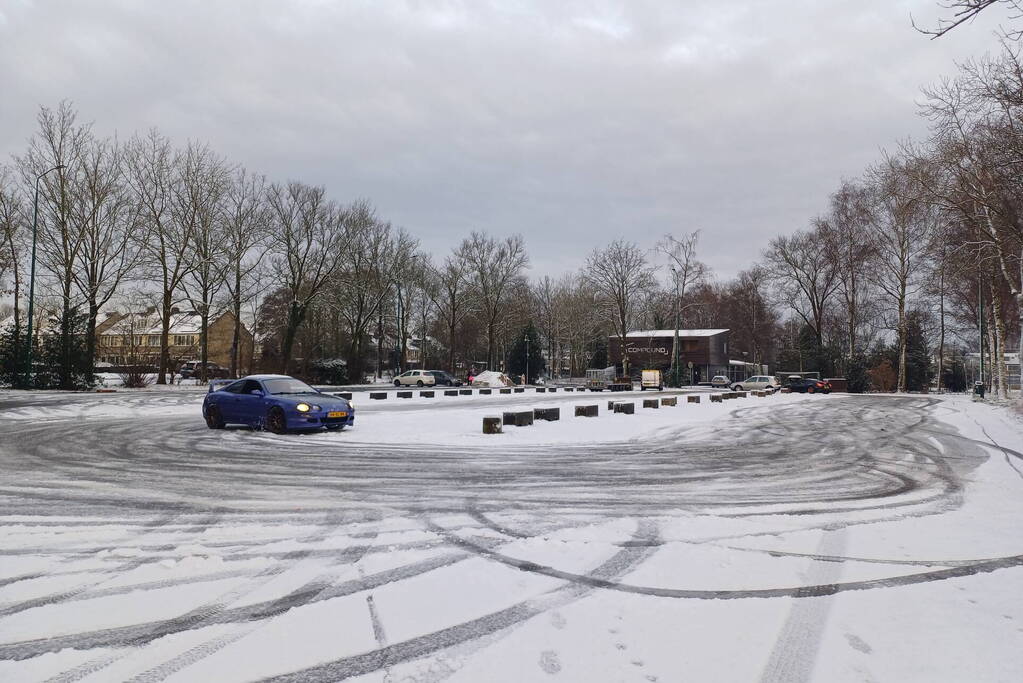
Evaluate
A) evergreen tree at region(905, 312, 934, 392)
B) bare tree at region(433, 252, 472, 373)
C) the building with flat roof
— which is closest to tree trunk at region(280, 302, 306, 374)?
bare tree at region(433, 252, 472, 373)

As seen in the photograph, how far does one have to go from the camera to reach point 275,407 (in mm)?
15234

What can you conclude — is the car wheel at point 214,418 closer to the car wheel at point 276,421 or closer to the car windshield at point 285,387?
the car windshield at point 285,387

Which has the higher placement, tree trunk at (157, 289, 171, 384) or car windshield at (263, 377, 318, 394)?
tree trunk at (157, 289, 171, 384)

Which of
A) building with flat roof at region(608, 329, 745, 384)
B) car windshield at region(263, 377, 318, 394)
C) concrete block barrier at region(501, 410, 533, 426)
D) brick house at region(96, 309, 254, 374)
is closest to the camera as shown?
car windshield at region(263, 377, 318, 394)

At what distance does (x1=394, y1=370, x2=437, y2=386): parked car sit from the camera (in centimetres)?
5750

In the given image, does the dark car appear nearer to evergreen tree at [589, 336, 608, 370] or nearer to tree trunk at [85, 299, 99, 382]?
evergreen tree at [589, 336, 608, 370]

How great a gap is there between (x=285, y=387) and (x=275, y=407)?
1.06 metres

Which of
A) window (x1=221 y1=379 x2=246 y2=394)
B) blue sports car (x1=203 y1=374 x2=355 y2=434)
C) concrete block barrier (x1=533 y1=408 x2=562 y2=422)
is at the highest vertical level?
window (x1=221 y1=379 x2=246 y2=394)

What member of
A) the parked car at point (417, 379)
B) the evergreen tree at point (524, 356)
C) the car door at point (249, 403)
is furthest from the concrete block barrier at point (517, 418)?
the evergreen tree at point (524, 356)

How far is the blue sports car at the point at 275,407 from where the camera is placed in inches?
589

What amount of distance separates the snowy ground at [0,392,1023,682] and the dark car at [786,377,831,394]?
40171 mm

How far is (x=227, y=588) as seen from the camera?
4355mm

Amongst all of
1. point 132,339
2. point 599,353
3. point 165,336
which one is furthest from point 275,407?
point 599,353

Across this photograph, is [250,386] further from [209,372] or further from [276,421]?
[209,372]
